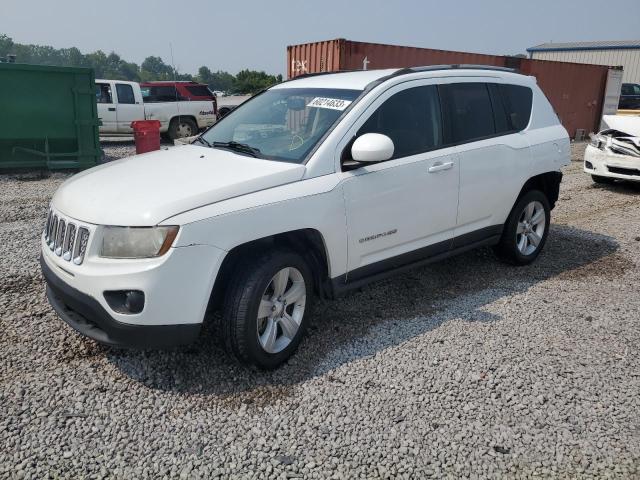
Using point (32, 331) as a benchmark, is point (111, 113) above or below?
above

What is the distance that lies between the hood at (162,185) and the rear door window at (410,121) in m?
0.86

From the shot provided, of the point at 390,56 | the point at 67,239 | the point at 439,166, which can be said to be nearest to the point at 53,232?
the point at 67,239

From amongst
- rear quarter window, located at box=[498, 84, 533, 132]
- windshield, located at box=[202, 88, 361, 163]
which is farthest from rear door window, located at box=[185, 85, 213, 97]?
rear quarter window, located at box=[498, 84, 533, 132]

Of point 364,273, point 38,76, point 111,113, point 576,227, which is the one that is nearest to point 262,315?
point 364,273

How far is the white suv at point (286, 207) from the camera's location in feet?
9.79

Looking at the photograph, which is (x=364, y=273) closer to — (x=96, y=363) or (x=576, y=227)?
(x=96, y=363)

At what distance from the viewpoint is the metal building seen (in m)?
40.0

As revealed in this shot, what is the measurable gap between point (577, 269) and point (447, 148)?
2225 mm

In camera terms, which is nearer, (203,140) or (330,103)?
(330,103)

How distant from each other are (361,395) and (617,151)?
8.07 meters

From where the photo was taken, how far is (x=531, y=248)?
18.4 feet

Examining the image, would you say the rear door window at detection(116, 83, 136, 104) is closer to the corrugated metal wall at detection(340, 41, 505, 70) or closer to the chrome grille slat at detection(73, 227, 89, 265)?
the corrugated metal wall at detection(340, 41, 505, 70)

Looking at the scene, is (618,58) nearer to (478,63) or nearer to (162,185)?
(478,63)

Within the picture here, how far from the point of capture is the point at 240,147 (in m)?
3.96
